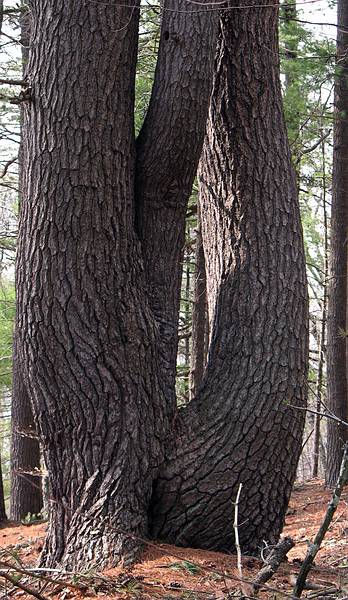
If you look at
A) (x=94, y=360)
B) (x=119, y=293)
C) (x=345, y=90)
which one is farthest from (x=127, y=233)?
(x=345, y=90)

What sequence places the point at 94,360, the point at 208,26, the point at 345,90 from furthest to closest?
the point at 345,90 < the point at 208,26 < the point at 94,360

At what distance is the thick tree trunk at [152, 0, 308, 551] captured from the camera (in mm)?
4754

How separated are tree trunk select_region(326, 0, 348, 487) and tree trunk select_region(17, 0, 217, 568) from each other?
273 inches

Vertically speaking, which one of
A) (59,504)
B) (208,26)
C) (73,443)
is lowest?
(59,504)

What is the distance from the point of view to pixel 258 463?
15.8ft

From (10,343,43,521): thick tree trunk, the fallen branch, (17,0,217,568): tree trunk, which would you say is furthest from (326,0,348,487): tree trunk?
the fallen branch

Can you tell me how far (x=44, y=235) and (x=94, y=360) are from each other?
831 mm

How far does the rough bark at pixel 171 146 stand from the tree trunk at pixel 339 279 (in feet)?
21.4

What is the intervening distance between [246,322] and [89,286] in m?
1.13

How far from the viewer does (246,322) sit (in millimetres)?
5023

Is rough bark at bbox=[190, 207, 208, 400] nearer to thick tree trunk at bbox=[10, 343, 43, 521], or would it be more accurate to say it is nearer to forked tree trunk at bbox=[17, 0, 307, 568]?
thick tree trunk at bbox=[10, 343, 43, 521]

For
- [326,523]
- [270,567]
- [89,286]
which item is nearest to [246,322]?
[89,286]

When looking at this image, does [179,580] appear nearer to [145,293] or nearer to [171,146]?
[145,293]

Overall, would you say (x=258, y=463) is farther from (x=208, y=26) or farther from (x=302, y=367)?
(x=208, y=26)
